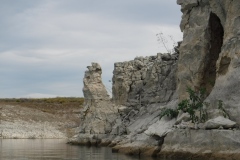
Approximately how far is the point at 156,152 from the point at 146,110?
18727mm

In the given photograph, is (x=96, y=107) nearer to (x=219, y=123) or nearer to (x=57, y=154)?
(x=57, y=154)

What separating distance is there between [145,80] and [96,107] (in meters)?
7.52

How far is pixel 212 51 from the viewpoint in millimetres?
40312

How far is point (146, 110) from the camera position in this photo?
2068 inches

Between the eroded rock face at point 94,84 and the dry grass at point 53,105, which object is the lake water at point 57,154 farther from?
the dry grass at point 53,105

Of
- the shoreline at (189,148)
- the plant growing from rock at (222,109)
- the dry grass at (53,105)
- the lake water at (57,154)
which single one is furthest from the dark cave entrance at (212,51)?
the dry grass at (53,105)

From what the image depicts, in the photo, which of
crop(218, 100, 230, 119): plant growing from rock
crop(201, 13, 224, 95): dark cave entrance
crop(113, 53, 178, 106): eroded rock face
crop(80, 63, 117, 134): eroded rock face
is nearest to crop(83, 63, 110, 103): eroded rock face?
crop(80, 63, 117, 134): eroded rock face

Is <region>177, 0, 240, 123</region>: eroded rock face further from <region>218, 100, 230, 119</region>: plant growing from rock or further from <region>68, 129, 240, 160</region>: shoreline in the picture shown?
<region>68, 129, 240, 160</region>: shoreline

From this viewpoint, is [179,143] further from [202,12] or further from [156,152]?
[202,12]

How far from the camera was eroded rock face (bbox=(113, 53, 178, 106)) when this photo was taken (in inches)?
2051

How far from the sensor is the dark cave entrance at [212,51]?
40006mm

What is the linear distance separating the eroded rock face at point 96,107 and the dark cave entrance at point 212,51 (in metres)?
19.0

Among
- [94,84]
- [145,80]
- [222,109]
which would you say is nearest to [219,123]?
[222,109]

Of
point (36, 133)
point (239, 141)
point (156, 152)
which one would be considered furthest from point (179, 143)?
point (36, 133)
